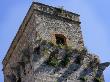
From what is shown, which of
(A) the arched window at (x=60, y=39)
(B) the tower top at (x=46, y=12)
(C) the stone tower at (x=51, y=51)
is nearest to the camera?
(C) the stone tower at (x=51, y=51)

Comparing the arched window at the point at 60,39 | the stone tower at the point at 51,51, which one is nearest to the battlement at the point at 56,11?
the stone tower at the point at 51,51

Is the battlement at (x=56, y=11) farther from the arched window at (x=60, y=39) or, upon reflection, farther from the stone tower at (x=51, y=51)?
the arched window at (x=60, y=39)

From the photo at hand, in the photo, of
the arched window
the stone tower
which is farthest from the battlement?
the arched window

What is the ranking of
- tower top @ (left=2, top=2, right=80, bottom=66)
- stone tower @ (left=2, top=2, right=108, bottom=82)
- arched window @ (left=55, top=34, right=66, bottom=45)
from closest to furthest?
stone tower @ (left=2, top=2, right=108, bottom=82) < arched window @ (left=55, top=34, right=66, bottom=45) < tower top @ (left=2, top=2, right=80, bottom=66)

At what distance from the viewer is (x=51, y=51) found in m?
21.1

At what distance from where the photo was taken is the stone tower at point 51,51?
67.5 ft

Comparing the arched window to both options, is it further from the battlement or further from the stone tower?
the battlement

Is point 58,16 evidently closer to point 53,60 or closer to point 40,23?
point 40,23

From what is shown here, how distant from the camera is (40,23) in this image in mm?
22031

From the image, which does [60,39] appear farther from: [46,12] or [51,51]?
[46,12]

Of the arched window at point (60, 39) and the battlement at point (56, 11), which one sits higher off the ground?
the battlement at point (56, 11)

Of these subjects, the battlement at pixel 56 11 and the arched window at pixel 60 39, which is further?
the battlement at pixel 56 11

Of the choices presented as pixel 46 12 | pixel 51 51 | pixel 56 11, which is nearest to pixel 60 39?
pixel 51 51

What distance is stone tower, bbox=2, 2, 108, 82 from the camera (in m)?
20.6
